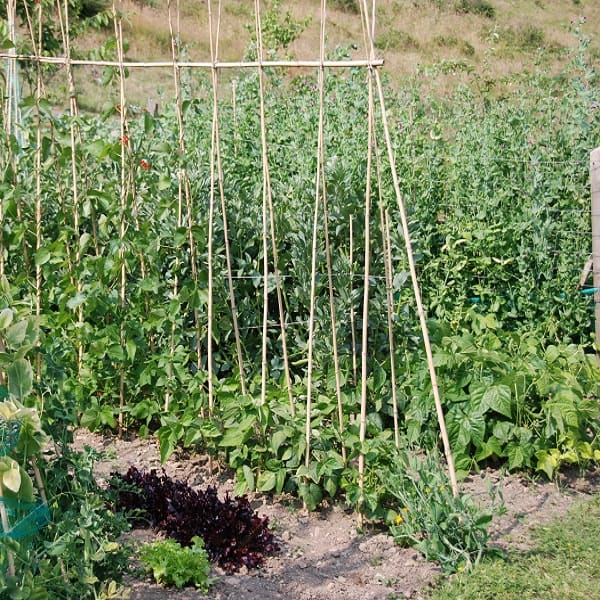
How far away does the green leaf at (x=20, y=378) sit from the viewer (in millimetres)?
2410

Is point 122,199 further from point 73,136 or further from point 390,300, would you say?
point 390,300

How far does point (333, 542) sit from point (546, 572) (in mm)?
888

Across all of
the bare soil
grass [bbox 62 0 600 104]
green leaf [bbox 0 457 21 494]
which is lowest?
the bare soil

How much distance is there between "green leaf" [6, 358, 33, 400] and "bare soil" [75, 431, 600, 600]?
78cm

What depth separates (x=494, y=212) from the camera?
543 cm

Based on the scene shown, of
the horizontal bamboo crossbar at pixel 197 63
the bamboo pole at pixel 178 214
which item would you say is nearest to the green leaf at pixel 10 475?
the bamboo pole at pixel 178 214

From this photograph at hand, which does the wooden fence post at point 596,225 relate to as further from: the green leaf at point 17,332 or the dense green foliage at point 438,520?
the green leaf at point 17,332

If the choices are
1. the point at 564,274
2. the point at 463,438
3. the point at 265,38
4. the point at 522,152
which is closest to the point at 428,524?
the point at 463,438

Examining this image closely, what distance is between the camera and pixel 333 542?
11.7ft

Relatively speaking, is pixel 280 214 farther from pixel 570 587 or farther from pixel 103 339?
pixel 570 587

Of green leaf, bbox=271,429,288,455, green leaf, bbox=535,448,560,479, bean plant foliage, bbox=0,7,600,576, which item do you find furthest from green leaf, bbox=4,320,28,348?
green leaf, bbox=535,448,560,479

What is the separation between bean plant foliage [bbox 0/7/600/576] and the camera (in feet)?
12.7

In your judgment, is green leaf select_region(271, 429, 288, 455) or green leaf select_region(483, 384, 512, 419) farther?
green leaf select_region(483, 384, 512, 419)

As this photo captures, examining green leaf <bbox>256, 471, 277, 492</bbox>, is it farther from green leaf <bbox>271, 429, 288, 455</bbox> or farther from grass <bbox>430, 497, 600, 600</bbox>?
grass <bbox>430, 497, 600, 600</bbox>
